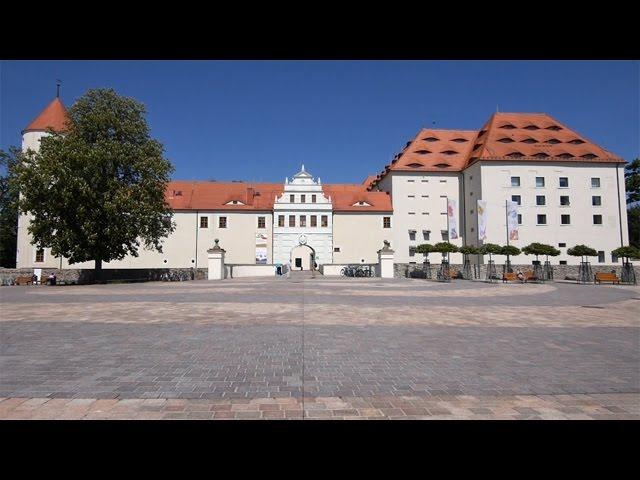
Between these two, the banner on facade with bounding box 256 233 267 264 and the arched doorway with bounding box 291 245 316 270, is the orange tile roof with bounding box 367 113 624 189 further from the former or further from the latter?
the arched doorway with bounding box 291 245 316 270

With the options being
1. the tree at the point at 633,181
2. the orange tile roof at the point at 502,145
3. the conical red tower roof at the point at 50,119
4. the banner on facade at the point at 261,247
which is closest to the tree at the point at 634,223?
the tree at the point at 633,181

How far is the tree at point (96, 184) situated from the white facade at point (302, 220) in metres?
22.4

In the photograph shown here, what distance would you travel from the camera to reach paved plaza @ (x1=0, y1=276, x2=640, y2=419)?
15.4 feet

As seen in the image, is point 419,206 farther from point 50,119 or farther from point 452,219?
point 50,119

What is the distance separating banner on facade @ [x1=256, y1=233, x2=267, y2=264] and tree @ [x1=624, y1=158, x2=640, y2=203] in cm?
4954

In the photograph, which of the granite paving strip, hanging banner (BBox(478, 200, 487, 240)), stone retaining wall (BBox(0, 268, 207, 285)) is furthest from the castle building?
the granite paving strip

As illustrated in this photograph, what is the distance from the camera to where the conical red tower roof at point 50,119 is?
52562mm

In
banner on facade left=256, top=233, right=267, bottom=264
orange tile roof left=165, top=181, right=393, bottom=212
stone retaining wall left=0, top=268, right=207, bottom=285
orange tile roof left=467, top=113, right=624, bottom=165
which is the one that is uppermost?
orange tile roof left=467, top=113, right=624, bottom=165

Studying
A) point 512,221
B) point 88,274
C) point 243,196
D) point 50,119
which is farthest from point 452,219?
point 50,119

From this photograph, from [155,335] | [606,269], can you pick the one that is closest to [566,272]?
[606,269]

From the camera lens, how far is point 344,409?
464 centimetres

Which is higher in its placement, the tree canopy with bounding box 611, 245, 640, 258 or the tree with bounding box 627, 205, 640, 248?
the tree with bounding box 627, 205, 640, 248

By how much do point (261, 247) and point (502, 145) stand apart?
34.3 m
